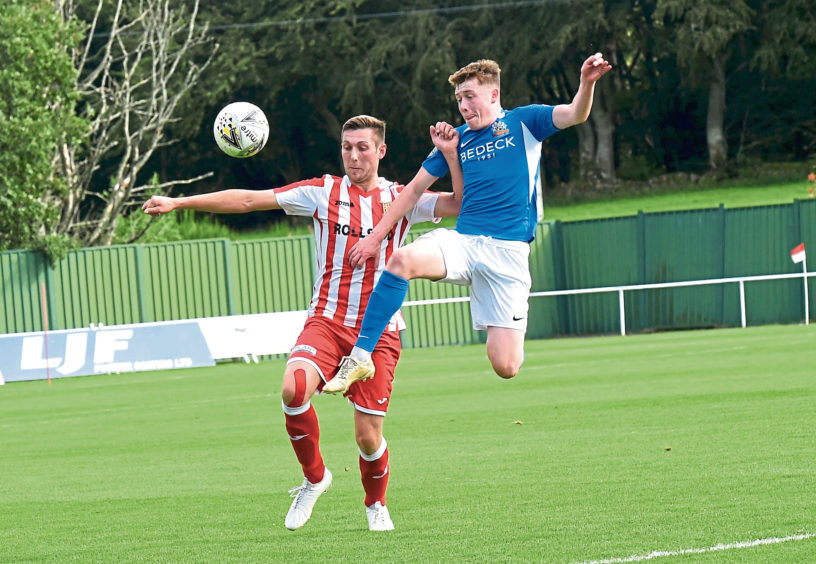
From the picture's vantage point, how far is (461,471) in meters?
9.14

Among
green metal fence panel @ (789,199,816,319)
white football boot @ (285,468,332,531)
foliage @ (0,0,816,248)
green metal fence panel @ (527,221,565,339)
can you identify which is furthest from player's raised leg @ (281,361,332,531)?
foliage @ (0,0,816,248)

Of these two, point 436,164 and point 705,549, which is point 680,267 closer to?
point 436,164

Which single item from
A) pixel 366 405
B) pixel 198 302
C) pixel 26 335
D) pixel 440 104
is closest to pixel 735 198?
pixel 440 104

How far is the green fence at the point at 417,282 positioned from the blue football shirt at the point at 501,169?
20.2 m

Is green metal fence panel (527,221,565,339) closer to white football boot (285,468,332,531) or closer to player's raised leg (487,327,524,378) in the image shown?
player's raised leg (487,327,524,378)

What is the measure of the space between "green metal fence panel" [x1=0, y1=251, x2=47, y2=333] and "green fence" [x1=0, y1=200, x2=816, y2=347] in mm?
22

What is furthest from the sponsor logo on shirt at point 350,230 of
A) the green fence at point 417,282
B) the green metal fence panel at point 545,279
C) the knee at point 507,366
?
the green metal fence panel at point 545,279

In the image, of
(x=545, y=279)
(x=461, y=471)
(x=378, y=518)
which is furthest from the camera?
(x=545, y=279)

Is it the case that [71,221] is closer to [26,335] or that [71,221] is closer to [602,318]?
[26,335]

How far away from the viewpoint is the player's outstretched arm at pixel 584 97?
7.09 metres

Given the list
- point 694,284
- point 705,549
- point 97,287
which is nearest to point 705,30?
point 694,284

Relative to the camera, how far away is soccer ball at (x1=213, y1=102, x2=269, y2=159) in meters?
7.96

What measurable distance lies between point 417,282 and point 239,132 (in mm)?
20348

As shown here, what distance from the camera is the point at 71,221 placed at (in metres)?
33.0
